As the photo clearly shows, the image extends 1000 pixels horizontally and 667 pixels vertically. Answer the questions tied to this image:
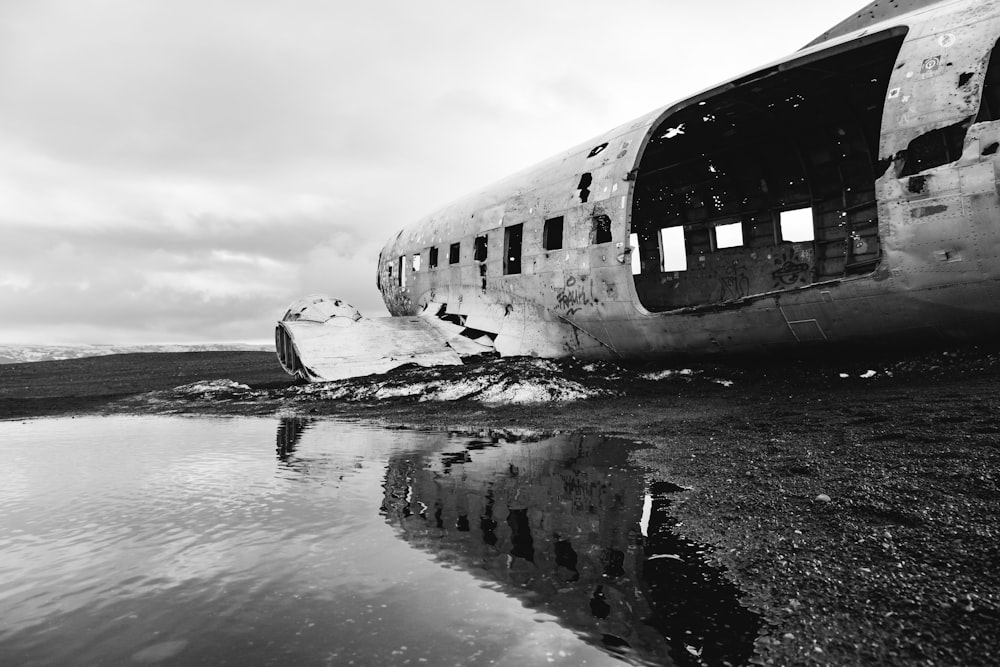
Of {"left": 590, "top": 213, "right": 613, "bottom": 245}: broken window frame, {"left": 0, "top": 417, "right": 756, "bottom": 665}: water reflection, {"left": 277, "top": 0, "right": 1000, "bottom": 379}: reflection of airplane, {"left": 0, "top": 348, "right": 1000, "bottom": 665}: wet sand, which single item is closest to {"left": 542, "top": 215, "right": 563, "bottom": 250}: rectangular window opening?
{"left": 277, "top": 0, "right": 1000, "bottom": 379}: reflection of airplane

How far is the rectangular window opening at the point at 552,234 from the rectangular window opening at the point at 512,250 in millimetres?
1149

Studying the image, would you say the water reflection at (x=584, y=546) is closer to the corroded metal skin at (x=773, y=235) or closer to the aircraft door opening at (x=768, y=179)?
the corroded metal skin at (x=773, y=235)

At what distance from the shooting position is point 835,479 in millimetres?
4406

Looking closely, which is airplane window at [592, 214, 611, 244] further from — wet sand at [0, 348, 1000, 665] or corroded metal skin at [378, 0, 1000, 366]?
wet sand at [0, 348, 1000, 665]

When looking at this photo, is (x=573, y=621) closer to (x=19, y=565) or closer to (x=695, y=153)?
(x=19, y=565)

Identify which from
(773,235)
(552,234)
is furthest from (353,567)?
(773,235)

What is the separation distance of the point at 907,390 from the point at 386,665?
8.04 meters

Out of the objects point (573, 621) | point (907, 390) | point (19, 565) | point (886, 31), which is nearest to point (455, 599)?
point (573, 621)

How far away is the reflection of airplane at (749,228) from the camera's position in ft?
25.5

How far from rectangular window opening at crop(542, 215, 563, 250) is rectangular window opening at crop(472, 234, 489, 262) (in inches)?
96.0

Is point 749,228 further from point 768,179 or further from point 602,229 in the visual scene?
point 602,229

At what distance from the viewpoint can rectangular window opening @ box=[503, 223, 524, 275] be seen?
14.1m

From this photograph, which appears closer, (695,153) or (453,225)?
(695,153)

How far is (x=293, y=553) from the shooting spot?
3467 millimetres
